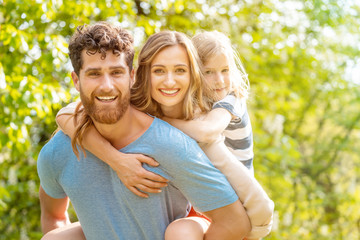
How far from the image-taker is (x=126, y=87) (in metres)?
2.00

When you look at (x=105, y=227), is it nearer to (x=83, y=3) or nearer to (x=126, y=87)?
(x=126, y=87)

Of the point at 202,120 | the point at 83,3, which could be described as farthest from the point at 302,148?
the point at 202,120

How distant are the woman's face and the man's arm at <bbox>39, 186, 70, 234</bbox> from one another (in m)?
0.80

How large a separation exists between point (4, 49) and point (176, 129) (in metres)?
2.92

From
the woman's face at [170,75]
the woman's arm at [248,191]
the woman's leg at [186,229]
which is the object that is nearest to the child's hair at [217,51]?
the woman's face at [170,75]

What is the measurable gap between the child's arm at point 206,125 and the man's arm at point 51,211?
760mm

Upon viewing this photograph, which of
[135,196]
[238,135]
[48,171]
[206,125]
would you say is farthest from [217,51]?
[48,171]

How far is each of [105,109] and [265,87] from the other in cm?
452

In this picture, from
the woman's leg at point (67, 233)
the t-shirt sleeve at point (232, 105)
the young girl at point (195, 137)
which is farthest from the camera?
the t-shirt sleeve at point (232, 105)

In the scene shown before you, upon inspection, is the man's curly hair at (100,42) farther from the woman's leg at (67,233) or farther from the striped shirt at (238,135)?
the woman's leg at (67,233)

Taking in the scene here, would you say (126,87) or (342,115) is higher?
(126,87)

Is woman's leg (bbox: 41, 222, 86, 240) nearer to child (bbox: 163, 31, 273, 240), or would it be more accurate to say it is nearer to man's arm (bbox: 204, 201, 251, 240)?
child (bbox: 163, 31, 273, 240)

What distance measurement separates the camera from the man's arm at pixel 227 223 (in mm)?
1987

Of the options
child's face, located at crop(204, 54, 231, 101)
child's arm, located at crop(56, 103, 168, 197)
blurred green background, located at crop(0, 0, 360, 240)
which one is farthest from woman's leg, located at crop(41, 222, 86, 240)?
blurred green background, located at crop(0, 0, 360, 240)
